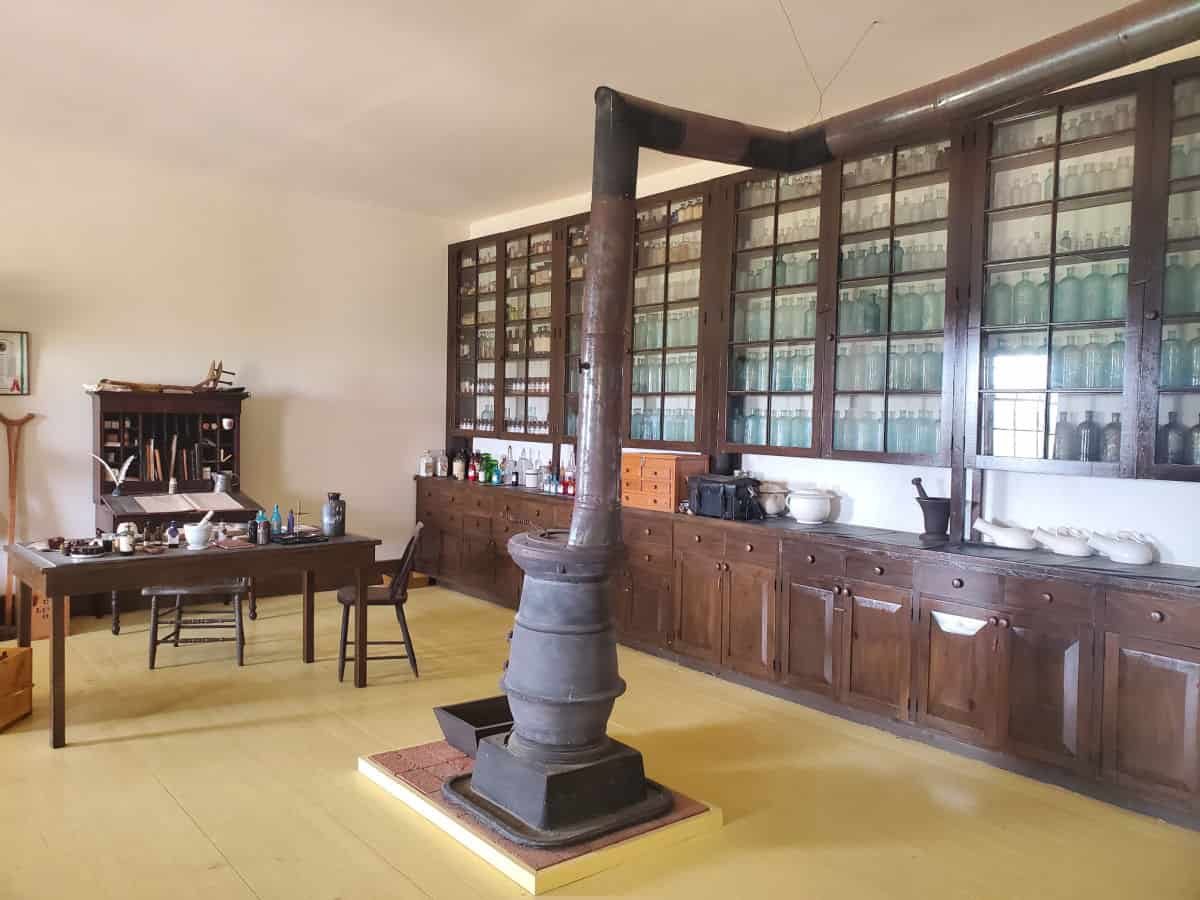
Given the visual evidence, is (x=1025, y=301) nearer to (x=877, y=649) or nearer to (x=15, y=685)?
(x=877, y=649)

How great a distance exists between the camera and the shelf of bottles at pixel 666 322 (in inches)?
226

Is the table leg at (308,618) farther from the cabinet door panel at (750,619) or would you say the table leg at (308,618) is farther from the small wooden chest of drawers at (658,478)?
the cabinet door panel at (750,619)

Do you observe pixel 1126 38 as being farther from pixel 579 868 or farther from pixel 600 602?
pixel 579 868

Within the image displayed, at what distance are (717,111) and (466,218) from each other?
11.5 ft

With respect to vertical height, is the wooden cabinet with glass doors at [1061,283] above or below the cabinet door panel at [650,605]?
above

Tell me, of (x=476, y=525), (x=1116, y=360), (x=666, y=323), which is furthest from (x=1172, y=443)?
(x=476, y=525)

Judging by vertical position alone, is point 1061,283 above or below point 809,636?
above

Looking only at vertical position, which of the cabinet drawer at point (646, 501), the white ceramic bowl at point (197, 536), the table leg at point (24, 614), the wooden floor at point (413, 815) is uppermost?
the cabinet drawer at point (646, 501)

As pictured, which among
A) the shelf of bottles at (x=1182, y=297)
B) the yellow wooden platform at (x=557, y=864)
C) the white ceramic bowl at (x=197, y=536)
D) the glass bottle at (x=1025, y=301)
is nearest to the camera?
the yellow wooden platform at (x=557, y=864)

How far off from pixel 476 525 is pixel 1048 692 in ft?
14.7

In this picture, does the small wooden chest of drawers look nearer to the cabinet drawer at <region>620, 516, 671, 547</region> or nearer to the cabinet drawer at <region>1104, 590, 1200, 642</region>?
the cabinet drawer at <region>620, 516, 671, 547</region>

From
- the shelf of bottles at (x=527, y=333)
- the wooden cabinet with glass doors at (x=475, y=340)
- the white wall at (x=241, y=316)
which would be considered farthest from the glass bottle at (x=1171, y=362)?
the white wall at (x=241, y=316)

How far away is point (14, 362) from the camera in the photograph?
6023 millimetres

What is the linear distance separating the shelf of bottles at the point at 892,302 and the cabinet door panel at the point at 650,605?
141 cm
